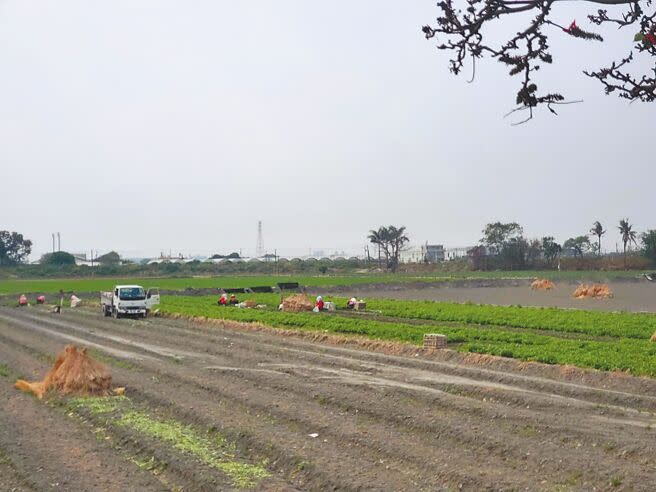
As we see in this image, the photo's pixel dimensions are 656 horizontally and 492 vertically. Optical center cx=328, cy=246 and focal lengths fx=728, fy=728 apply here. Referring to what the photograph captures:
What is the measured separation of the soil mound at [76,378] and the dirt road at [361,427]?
1.92ft

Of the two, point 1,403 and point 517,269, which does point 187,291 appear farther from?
point 517,269

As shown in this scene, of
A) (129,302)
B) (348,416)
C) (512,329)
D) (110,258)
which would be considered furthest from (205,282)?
(110,258)

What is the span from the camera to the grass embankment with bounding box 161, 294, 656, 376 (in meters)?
19.8

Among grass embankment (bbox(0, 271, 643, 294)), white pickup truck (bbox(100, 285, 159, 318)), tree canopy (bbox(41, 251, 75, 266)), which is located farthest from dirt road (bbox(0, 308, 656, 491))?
tree canopy (bbox(41, 251, 75, 266))

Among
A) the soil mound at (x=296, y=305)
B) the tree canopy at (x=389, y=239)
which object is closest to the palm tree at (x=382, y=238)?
the tree canopy at (x=389, y=239)

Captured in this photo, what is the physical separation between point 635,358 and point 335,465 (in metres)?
11.7

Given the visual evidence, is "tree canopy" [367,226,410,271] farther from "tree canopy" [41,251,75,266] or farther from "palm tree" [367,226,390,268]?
"tree canopy" [41,251,75,266]

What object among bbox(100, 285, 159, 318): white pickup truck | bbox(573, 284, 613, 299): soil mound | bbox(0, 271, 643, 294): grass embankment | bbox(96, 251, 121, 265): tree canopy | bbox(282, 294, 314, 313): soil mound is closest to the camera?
bbox(100, 285, 159, 318): white pickup truck

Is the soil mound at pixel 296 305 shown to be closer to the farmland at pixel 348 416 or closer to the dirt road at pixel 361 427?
the farmland at pixel 348 416

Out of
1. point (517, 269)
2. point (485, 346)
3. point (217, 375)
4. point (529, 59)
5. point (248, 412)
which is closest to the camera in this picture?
point (529, 59)

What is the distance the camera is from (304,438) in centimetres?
1191

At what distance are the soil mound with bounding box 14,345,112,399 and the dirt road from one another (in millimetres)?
586

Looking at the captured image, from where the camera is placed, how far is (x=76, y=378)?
16.2m

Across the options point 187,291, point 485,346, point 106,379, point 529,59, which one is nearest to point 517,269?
point 187,291
